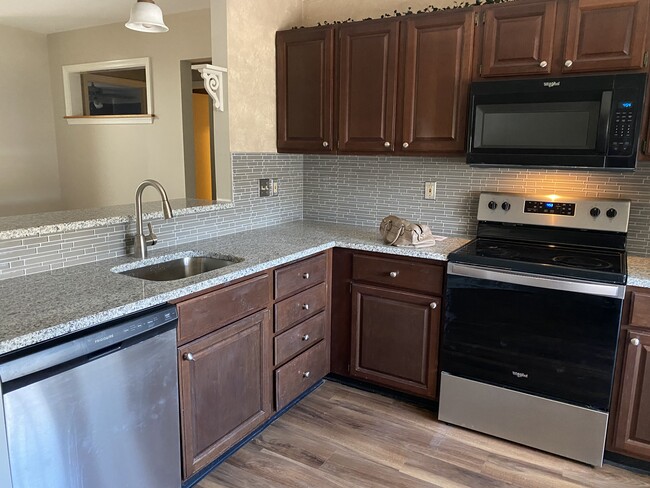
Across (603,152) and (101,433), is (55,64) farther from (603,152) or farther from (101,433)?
(603,152)

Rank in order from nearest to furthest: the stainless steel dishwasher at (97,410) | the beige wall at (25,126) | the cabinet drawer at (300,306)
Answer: the stainless steel dishwasher at (97,410), the cabinet drawer at (300,306), the beige wall at (25,126)

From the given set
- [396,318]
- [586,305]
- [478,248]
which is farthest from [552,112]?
[396,318]

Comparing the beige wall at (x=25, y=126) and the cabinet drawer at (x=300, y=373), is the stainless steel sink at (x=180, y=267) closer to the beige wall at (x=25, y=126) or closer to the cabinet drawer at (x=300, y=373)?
the cabinet drawer at (x=300, y=373)

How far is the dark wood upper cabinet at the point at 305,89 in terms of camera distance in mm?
2762

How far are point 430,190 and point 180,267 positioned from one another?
4.97 feet

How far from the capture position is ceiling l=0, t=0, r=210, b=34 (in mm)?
3594

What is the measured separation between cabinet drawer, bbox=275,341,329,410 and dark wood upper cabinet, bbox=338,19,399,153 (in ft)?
3.89

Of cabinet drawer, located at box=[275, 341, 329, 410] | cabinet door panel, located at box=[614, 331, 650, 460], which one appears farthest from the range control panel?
cabinet drawer, located at box=[275, 341, 329, 410]

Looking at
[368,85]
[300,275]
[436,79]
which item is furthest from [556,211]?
[300,275]

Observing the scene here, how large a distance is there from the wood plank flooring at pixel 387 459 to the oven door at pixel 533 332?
301 mm

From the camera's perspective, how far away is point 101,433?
4.77ft

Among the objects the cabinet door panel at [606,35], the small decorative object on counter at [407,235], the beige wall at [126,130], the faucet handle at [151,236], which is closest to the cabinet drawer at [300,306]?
the small decorative object on counter at [407,235]

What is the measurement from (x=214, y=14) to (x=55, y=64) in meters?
3.03

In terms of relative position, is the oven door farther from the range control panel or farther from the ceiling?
the ceiling
